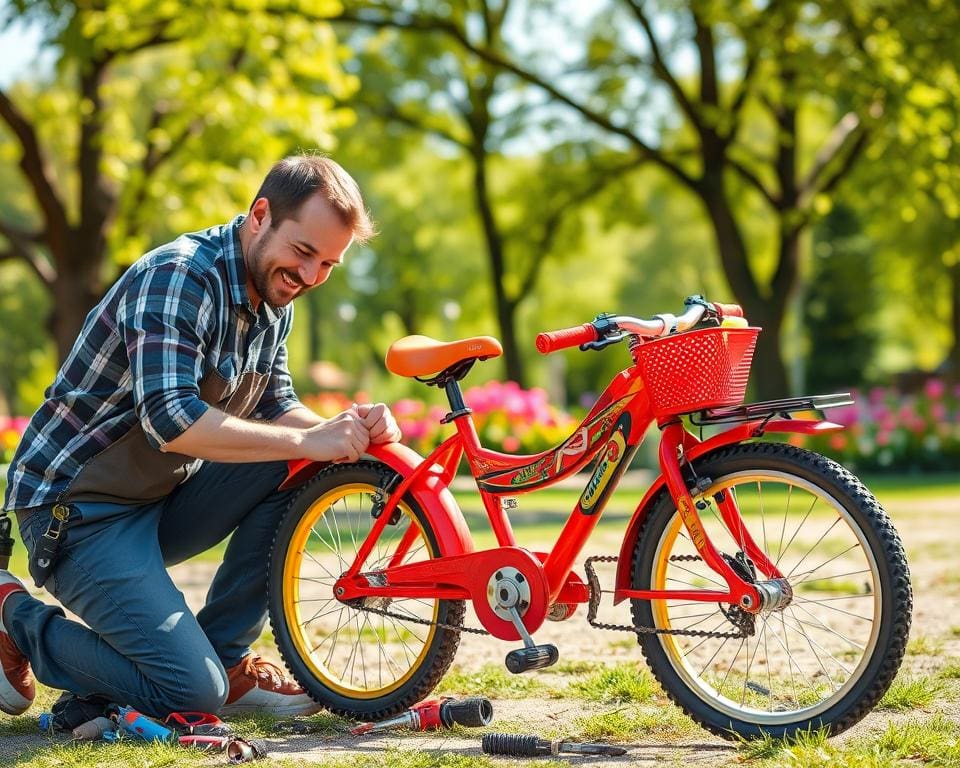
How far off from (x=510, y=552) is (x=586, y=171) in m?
19.0

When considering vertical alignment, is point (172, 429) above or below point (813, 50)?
below

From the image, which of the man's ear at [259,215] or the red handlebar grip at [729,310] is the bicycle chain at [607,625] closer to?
the red handlebar grip at [729,310]

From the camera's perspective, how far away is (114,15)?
45.7 ft

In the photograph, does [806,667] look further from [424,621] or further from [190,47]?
[190,47]

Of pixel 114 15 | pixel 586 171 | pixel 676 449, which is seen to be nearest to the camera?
pixel 676 449

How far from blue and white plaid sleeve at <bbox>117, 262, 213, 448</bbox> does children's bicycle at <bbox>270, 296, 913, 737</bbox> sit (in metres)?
0.57

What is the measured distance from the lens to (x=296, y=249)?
389 centimetres

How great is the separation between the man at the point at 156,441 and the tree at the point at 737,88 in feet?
39.9

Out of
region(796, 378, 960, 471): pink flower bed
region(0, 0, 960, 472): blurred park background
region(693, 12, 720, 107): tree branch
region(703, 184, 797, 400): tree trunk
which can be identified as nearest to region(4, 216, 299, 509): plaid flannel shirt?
region(0, 0, 960, 472): blurred park background

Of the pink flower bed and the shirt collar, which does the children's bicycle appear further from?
the pink flower bed

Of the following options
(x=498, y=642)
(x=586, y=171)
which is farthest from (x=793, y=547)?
(x=586, y=171)

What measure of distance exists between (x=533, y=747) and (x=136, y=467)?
4.74 feet

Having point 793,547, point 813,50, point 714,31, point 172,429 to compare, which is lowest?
point 793,547

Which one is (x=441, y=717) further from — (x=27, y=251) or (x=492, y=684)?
(x=27, y=251)
